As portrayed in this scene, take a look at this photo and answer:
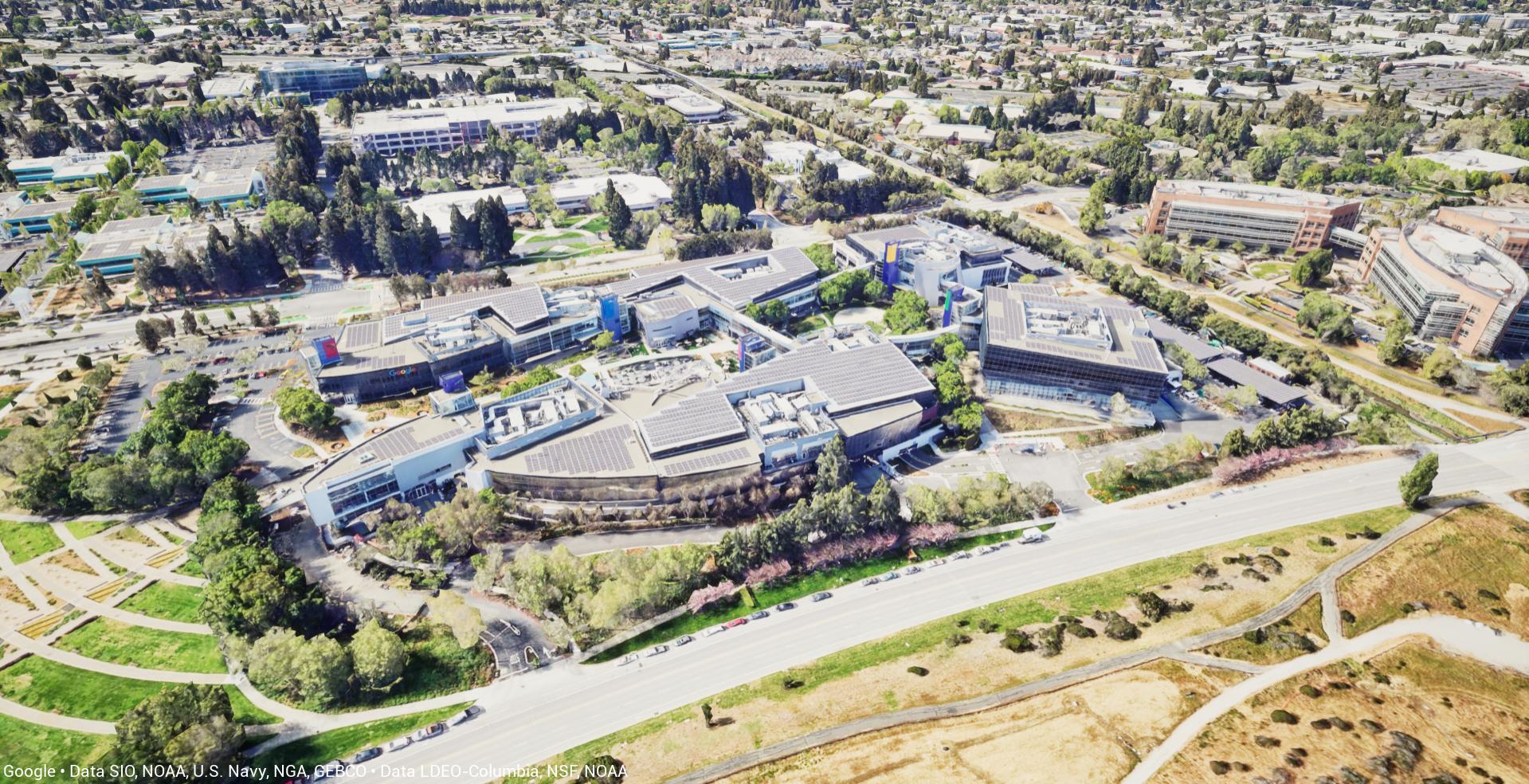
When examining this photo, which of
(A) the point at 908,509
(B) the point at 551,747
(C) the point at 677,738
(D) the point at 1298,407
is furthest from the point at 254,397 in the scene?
(D) the point at 1298,407

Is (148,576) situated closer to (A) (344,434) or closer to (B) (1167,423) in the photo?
(A) (344,434)

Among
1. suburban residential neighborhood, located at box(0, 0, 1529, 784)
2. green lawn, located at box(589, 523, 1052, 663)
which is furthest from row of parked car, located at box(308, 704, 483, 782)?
green lawn, located at box(589, 523, 1052, 663)

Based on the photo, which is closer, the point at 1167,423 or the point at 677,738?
the point at 677,738

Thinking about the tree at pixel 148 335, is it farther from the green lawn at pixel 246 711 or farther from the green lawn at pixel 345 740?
the green lawn at pixel 345 740

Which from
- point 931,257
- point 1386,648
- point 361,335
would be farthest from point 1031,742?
point 361,335

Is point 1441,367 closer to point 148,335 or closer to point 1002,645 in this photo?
point 1002,645

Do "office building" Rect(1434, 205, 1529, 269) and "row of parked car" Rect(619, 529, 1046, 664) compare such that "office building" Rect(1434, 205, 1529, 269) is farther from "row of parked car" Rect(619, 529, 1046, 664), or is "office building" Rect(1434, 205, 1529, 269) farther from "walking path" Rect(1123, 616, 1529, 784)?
"row of parked car" Rect(619, 529, 1046, 664)
